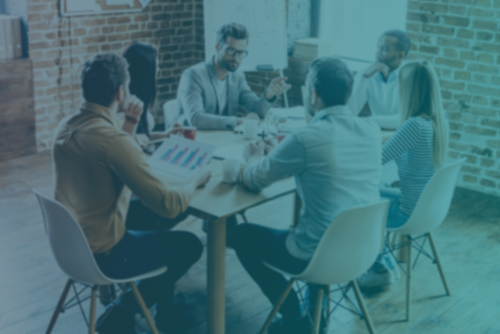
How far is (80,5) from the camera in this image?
4.70 metres

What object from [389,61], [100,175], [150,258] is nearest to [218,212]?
[150,258]

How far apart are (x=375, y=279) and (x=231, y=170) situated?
3.63 feet

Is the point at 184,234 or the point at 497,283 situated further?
the point at 497,283

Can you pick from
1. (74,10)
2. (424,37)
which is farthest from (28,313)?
(424,37)

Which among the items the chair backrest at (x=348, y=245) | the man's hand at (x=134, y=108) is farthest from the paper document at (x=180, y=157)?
the chair backrest at (x=348, y=245)

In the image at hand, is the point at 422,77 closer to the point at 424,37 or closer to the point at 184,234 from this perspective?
the point at 184,234

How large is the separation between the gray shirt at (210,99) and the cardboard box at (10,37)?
184 cm

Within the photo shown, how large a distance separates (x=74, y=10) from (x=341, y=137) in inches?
135

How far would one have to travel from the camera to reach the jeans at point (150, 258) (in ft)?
6.78

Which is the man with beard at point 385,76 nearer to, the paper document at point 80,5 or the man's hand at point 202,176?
the man's hand at point 202,176

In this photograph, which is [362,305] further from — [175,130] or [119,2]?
[119,2]

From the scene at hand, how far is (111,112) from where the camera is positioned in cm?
200

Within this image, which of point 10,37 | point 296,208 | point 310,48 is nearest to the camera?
point 296,208

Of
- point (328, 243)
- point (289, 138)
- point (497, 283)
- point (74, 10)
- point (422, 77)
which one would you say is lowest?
point (497, 283)
